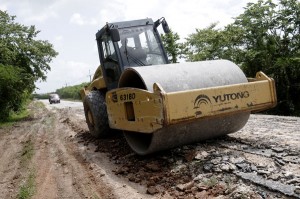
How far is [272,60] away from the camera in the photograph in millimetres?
15039

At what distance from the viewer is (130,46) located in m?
6.79

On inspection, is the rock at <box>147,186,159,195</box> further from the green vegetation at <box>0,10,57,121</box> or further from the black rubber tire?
the green vegetation at <box>0,10,57,121</box>

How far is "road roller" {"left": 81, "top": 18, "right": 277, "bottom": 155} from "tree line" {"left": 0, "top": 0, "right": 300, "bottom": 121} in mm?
9320

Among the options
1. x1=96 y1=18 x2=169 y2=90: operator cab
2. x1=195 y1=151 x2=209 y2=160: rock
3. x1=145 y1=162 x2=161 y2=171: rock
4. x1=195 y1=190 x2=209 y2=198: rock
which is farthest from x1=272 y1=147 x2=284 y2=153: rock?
x1=96 y1=18 x2=169 y2=90: operator cab

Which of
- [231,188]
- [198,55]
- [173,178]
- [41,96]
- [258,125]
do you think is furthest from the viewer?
[41,96]

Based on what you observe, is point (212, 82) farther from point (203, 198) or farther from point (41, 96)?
point (41, 96)

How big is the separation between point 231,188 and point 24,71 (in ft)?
57.9

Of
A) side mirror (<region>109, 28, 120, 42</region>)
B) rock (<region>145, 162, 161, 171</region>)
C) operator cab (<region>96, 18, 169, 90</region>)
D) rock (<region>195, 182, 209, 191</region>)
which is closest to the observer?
rock (<region>195, 182, 209, 191</region>)

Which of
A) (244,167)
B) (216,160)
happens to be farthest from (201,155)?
(244,167)

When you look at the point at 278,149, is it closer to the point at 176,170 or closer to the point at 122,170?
the point at 176,170

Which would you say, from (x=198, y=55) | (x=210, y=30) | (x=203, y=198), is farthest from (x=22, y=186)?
(x=210, y=30)

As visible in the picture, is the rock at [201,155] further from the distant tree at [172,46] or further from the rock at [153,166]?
the distant tree at [172,46]

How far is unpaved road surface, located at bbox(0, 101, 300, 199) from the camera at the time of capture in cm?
408

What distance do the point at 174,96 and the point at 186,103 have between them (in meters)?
0.20
